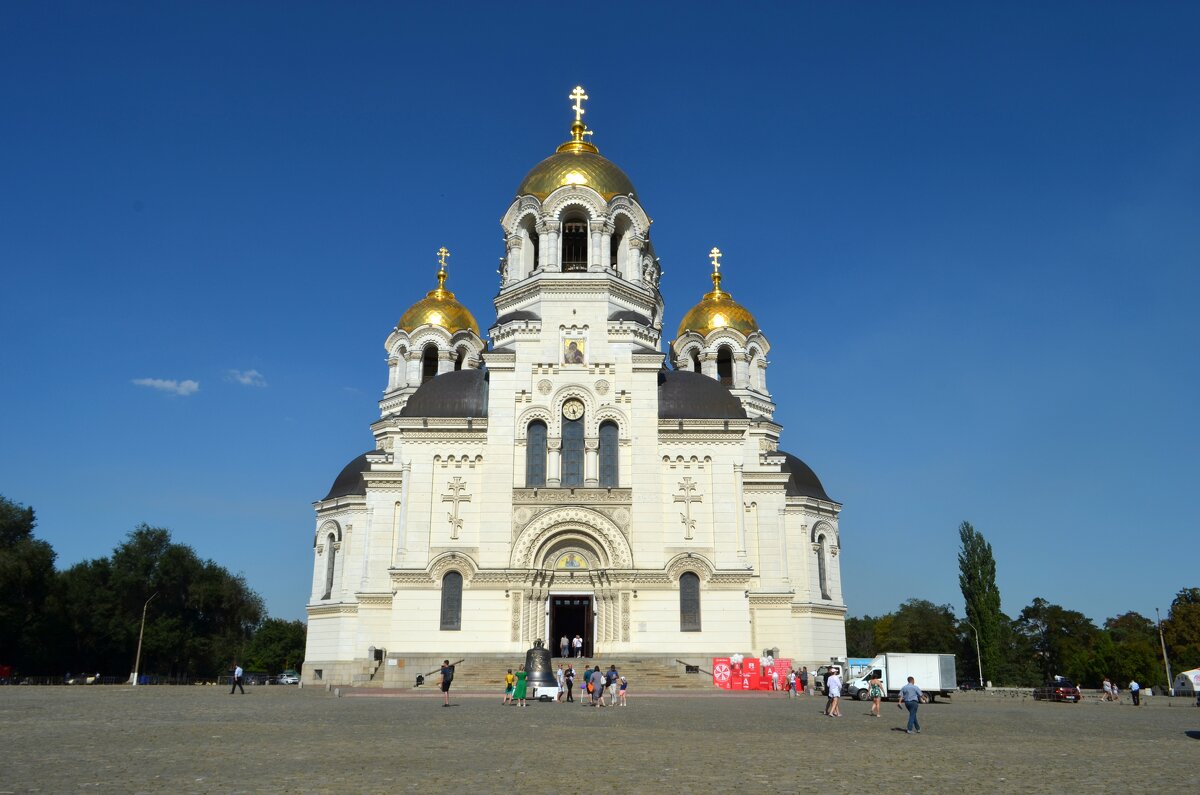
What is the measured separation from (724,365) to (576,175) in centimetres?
1620

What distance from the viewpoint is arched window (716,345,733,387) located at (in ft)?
177

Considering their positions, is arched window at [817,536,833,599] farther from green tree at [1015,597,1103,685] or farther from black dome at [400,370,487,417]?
green tree at [1015,597,1103,685]

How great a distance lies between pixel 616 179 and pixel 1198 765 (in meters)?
35.4

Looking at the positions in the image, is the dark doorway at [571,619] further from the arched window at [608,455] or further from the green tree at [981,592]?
the green tree at [981,592]

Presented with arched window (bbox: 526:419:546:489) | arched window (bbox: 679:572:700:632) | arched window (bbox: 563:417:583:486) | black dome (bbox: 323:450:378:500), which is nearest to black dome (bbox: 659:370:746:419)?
arched window (bbox: 563:417:583:486)

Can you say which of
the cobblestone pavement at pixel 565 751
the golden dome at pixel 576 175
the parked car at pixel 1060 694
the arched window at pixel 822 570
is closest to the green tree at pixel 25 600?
the cobblestone pavement at pixel 565 751

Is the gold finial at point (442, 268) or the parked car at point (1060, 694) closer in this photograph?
the parked car at point (1060, 694)

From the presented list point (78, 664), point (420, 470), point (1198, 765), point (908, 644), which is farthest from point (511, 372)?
point (908, 644)

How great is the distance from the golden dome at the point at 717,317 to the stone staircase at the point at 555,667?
23013mm

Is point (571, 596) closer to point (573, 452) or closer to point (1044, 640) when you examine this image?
point (573, 452)

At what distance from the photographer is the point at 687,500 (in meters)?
38.1

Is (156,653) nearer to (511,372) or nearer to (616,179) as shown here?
(511,372)

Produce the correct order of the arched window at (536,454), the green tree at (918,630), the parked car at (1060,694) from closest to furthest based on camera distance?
the parked car at (1060,694) < the arched window at (536,454) < the green tree at (918,630)

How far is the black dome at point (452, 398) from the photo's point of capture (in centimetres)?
4112
